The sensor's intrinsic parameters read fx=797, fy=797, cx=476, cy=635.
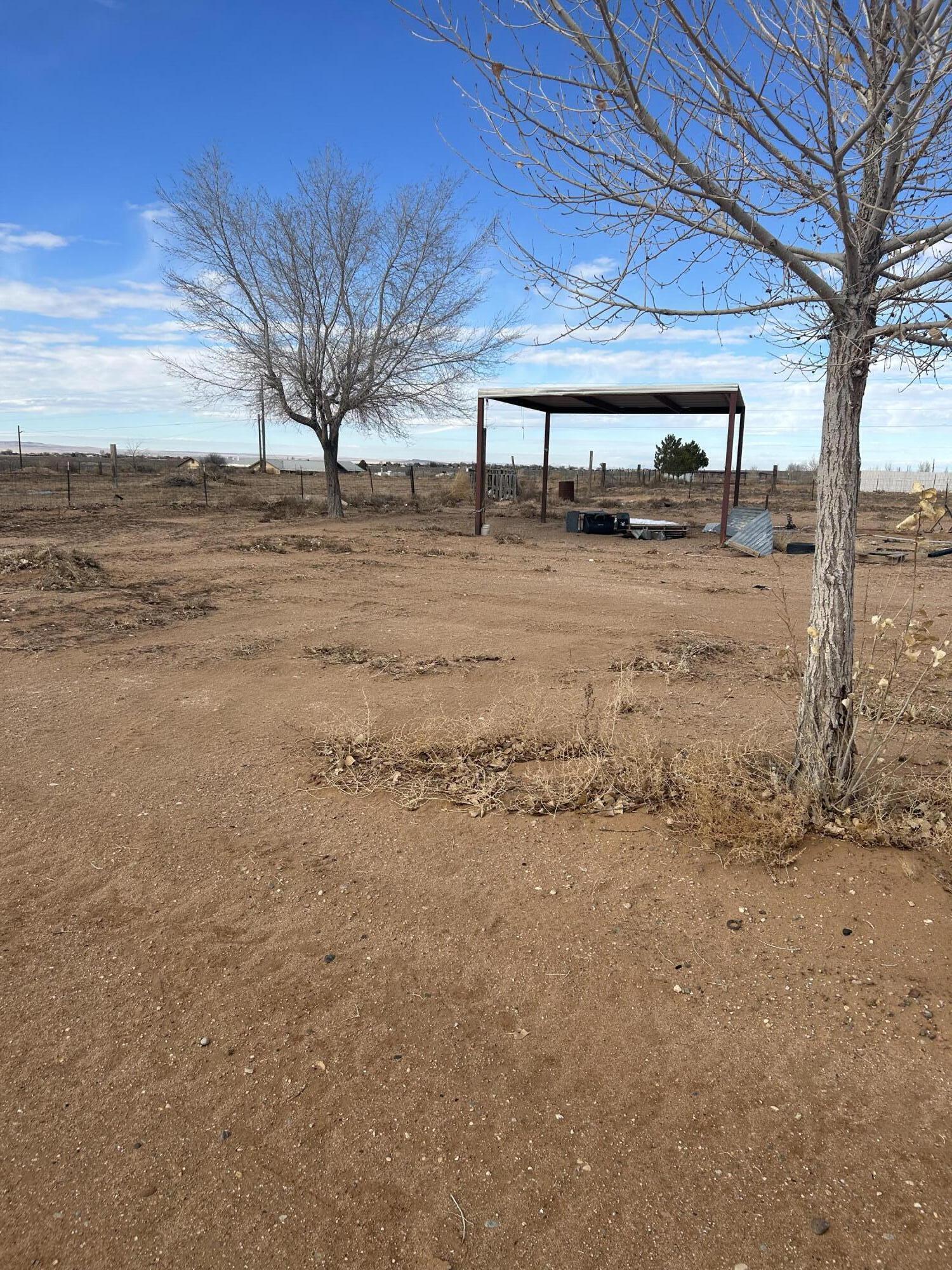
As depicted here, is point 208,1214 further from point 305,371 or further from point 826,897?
point 305,371

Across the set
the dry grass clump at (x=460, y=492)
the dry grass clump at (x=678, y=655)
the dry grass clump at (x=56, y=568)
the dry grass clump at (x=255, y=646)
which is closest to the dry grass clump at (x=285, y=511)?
the dry grass clump at (x=460, y=492)

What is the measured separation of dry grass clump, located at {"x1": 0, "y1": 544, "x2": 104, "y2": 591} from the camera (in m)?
10.6

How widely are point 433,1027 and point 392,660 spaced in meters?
4.62

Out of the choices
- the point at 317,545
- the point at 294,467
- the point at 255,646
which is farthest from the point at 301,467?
the point at 255,646

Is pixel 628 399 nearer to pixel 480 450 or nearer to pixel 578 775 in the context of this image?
pixel 480 450

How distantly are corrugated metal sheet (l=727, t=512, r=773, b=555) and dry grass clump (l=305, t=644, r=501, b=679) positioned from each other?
10972 mm

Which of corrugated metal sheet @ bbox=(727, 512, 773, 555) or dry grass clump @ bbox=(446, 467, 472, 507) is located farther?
dry grass clump @ bbox=(446, 467, 472, 507)

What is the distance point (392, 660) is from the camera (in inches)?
281

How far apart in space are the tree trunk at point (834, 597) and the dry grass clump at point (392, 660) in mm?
3460

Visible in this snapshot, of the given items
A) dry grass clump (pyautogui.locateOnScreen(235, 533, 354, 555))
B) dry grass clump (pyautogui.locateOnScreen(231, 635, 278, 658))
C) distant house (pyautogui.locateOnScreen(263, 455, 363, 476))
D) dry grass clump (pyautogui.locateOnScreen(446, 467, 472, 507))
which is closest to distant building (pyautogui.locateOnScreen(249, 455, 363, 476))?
distant house (pyautogui.locateOnScreen(263, 455, 363, 476))

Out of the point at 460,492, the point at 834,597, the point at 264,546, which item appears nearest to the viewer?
the point at 834,597

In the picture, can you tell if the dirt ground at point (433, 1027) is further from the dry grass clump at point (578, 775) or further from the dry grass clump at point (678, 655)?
the dry grass clump at point (678, 655)

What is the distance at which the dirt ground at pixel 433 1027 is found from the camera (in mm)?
2025

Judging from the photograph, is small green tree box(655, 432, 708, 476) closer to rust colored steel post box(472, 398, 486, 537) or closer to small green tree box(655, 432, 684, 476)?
small green tree box(655, 432, 684, 476)
